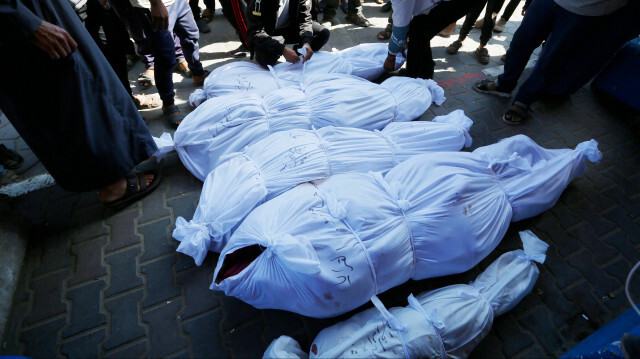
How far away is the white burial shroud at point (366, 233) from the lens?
1459mm

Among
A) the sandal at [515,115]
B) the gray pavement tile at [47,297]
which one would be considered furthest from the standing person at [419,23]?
the gray pavement tile at [47,297]

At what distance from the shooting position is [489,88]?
11.1 feet

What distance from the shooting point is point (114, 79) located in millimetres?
1943

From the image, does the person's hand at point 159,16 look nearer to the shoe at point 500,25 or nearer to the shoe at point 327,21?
the shoe at point 327,21

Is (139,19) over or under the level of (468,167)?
over

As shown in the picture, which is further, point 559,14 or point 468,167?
point 559,14

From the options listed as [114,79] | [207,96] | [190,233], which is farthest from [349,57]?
[190,233]

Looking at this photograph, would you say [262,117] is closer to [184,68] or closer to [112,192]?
[112,192]

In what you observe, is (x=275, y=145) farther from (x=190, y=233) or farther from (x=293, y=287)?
(x=293, y=287)

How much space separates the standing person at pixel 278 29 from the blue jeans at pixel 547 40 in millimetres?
1902

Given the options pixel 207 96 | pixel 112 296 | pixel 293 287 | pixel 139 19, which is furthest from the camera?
pixel 207 96

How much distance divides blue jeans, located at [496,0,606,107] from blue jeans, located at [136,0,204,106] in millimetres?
3086

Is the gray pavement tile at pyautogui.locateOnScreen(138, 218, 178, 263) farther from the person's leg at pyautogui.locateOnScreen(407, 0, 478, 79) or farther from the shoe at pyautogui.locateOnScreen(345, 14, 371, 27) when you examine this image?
the shoe at pyautogui.locateOnScreen(345, 14, 371, 27)

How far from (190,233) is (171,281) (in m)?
0.32
